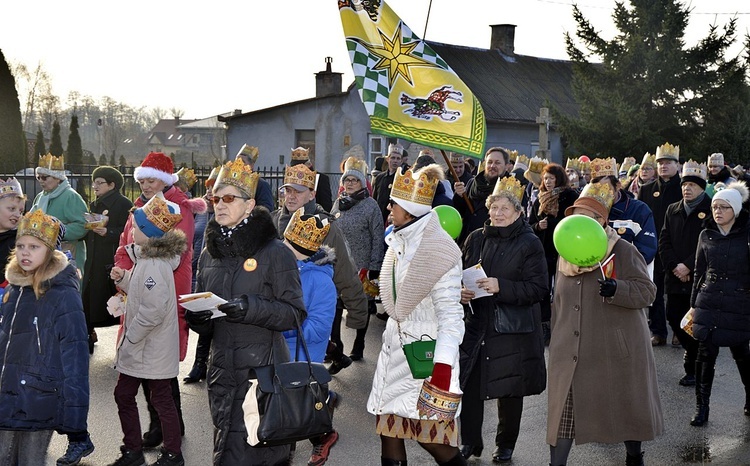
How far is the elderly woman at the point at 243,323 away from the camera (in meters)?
4.63

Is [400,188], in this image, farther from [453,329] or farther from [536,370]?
[536,370]

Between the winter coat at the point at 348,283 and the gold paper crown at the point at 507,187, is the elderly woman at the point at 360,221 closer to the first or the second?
the winter coat at the point at 348,283

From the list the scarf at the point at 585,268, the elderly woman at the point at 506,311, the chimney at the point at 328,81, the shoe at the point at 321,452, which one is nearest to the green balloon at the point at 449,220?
the elderly woman at the point at 506,311

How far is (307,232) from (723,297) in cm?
408

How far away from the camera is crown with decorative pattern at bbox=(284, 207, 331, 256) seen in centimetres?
530

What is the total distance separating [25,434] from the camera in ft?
17.0

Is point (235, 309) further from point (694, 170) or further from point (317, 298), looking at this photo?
point (694, 170)

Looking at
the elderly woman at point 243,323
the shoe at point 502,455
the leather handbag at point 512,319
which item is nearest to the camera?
the elderly woman at point 243,323


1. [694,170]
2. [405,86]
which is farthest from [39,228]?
[694,170]

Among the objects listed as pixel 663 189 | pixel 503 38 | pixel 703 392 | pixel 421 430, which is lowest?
pixel 703 392

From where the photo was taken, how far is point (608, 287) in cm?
569

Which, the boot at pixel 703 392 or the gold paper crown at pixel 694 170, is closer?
the boot at pixel 703 392

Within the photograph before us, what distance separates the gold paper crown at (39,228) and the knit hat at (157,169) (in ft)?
8.99

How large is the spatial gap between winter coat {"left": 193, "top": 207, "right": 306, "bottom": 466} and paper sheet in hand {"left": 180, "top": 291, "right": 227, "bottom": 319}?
0.21 meters
